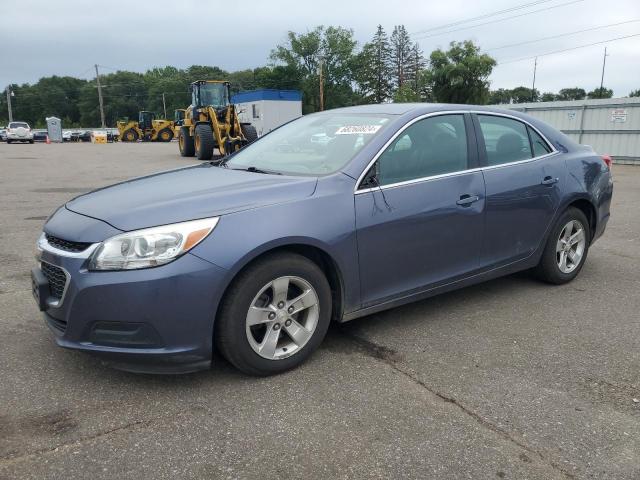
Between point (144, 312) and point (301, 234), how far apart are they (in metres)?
0.92

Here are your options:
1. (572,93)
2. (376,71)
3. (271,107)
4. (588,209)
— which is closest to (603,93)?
(572,93)

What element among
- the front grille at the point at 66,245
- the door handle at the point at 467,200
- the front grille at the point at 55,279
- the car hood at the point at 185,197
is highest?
the car hood at the point at 185,197

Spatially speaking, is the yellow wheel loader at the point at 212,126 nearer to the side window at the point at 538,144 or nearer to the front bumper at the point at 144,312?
the side window at the point at 538,144

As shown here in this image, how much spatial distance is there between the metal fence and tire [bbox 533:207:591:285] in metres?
14.9

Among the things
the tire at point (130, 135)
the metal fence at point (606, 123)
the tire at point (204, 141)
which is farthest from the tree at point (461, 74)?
the tire at point (204, 141)

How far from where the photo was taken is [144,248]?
2.67 meters

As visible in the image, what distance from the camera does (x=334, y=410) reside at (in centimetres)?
274

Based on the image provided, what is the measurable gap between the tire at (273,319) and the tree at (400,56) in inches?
3551

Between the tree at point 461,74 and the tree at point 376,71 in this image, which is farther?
the tree at point 376,71

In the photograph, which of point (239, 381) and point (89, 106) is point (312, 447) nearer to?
point (239, 381)

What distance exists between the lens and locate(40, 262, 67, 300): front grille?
2799mm

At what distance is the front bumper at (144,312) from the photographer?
8.60ft

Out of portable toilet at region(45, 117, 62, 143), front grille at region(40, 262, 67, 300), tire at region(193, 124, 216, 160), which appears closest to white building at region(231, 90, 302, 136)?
tire at region(193, 124, 216, 160)

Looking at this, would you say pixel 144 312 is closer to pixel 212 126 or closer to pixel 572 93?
pixel 212 126
